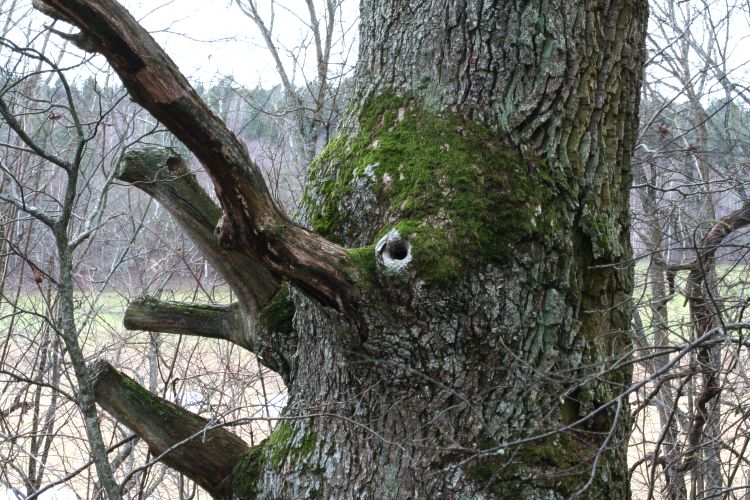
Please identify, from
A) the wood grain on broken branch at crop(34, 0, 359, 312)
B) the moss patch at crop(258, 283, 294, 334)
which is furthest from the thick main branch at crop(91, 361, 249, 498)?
the wood grain on broken branch at crop(34, 0, 359, 312)

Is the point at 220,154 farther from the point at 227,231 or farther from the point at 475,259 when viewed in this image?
the point at 475,259

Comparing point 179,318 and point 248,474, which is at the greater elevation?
point 179,318

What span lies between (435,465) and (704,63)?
6.68 metres

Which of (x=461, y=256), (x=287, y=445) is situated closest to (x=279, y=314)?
(x=287, y=445)

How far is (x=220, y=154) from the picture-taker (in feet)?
7.24

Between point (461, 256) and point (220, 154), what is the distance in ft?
3.15

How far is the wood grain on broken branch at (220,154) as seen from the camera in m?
2.05

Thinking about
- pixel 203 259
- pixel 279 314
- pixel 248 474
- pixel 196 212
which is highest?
pixel 203 259

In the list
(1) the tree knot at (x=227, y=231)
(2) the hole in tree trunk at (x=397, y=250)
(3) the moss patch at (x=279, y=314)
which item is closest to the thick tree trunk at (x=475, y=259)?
(2) the hole in tree trunk at (x=397, y=250)

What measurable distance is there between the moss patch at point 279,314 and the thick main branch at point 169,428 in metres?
0.59

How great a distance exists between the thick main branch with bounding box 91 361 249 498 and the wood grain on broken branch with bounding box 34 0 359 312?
1134mm

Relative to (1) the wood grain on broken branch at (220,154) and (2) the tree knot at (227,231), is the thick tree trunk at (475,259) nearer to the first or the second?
(1) the wood grain on broken branch at (220,154)

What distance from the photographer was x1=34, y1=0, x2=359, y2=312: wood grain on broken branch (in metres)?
2.05

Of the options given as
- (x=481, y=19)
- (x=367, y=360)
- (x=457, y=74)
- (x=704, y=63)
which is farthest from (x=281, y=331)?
(x=704, y=63)
